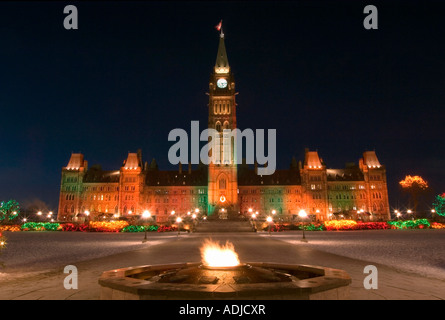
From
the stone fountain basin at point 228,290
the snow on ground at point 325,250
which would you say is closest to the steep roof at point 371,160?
the snow on ground at point 325,250

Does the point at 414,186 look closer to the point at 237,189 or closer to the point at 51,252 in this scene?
the point at 237,189

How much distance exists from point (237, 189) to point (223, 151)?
40.3 ft

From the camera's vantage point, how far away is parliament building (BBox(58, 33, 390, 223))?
9325 cm

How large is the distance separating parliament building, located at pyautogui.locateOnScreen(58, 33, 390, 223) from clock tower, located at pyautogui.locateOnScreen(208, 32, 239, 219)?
0.29 meters

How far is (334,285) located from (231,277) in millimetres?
1812

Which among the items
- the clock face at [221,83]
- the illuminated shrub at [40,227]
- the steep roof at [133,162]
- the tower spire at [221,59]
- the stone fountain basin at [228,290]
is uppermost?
the tower spire at [221,59]

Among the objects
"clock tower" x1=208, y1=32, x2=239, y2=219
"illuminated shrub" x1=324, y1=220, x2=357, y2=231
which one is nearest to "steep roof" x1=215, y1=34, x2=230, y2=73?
"clock tower" x1=208, y1=32, x2=239, y2=219

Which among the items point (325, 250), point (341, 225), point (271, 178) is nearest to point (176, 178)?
point (271, 178)

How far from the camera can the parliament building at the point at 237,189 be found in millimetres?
93250

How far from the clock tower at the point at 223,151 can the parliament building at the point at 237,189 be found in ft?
0.96

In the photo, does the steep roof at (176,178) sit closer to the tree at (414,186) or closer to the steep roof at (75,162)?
→ the steep roof at (75,162)

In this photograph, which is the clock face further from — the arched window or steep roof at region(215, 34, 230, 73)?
the arched window

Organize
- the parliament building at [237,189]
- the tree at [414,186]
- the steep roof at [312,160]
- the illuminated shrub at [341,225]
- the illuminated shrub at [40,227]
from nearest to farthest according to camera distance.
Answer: the illuminated shrub at [341,225] < the illuminated shrub at [40,227] < the tree at [414,186] < the parliament building at [237,189] < the steep roof at [312,160]
